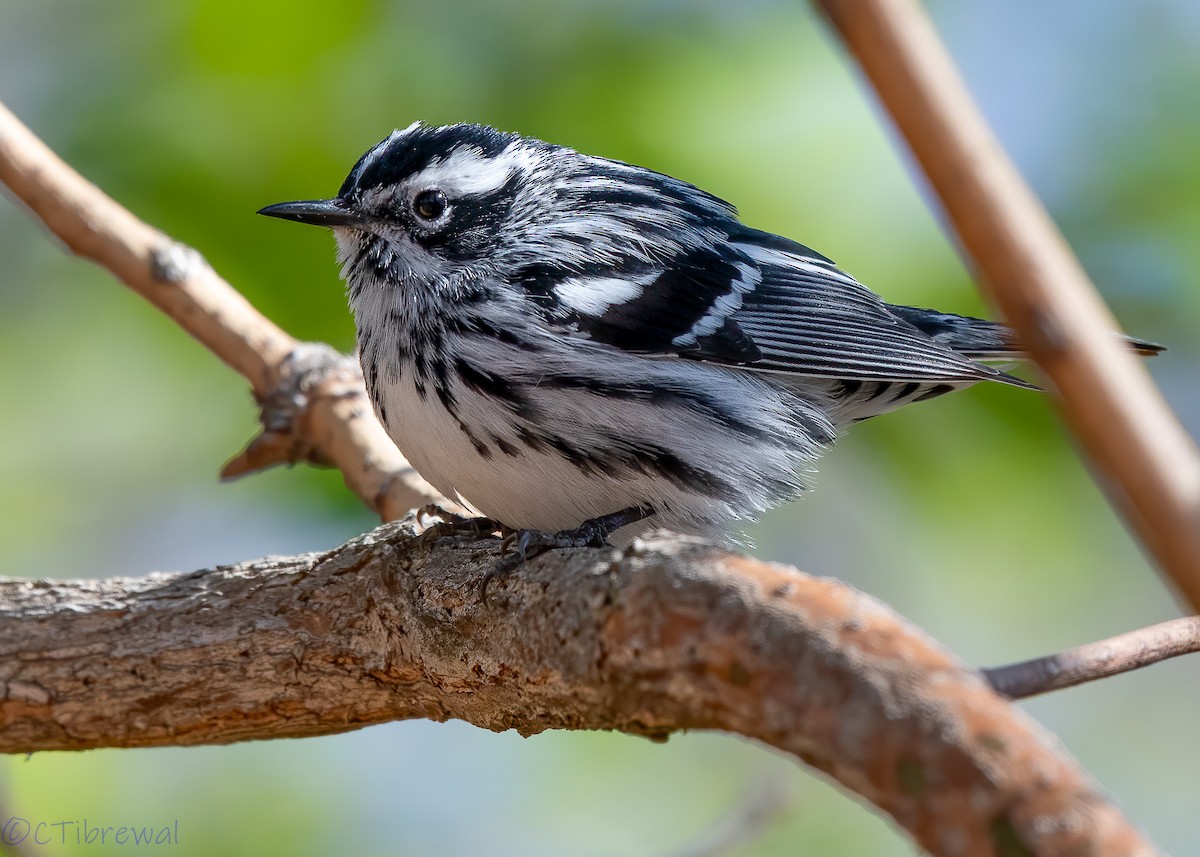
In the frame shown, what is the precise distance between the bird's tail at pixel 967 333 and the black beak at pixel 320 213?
4.53ft

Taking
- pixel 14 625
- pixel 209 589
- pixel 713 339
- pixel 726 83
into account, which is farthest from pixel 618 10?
pixel 14 625

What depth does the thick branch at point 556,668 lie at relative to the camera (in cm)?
134

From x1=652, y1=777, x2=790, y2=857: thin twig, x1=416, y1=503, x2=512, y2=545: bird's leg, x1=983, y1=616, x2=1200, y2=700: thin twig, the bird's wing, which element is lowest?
x1=652, y1=777, x2=790, y2=857: thin twig

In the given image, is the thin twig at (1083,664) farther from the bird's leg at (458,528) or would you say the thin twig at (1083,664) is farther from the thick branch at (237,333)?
the thick branch at (237,333)

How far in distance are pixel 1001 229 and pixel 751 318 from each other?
2091 mm

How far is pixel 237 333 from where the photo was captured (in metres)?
3.39

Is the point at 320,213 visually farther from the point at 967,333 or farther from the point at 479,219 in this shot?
the point at 967,333

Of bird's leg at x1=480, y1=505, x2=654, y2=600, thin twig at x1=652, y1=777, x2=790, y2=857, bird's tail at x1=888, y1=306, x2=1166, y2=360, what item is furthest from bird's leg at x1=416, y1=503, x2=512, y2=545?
bird's tail at x1=888, y1=306, x2=1166, y2=360

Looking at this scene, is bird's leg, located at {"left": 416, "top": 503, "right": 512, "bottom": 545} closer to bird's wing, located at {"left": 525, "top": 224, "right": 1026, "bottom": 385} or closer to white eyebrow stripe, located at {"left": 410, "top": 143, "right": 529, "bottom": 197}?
bird's wing, located at {"left": 525, "top": 224, "right": 1026, "bottom": 385}

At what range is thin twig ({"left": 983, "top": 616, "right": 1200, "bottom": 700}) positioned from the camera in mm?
1469

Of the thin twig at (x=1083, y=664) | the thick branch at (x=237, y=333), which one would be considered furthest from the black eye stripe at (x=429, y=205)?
the thin twig at (x=1083, y=664)

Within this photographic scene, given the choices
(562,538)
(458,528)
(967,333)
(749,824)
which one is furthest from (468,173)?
(749,824)

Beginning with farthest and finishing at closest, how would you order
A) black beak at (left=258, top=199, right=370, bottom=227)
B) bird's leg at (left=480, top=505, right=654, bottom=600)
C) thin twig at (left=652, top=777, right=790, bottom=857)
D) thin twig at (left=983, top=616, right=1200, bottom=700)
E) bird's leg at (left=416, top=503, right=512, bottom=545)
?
thin twig at (left=652, top=777, right=790, bottom=857) → black beak at (left=258, top=199, right=370, bottom=227) → bird's leg at (left=416, top=503, right=512, bottom=545) → bird's leg at (left=480, top=505, right=654, bottom=600) → thin twig at (left=983, top=616, right=1200, bottom=700)

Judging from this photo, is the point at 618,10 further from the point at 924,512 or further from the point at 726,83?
the point at 924,512
